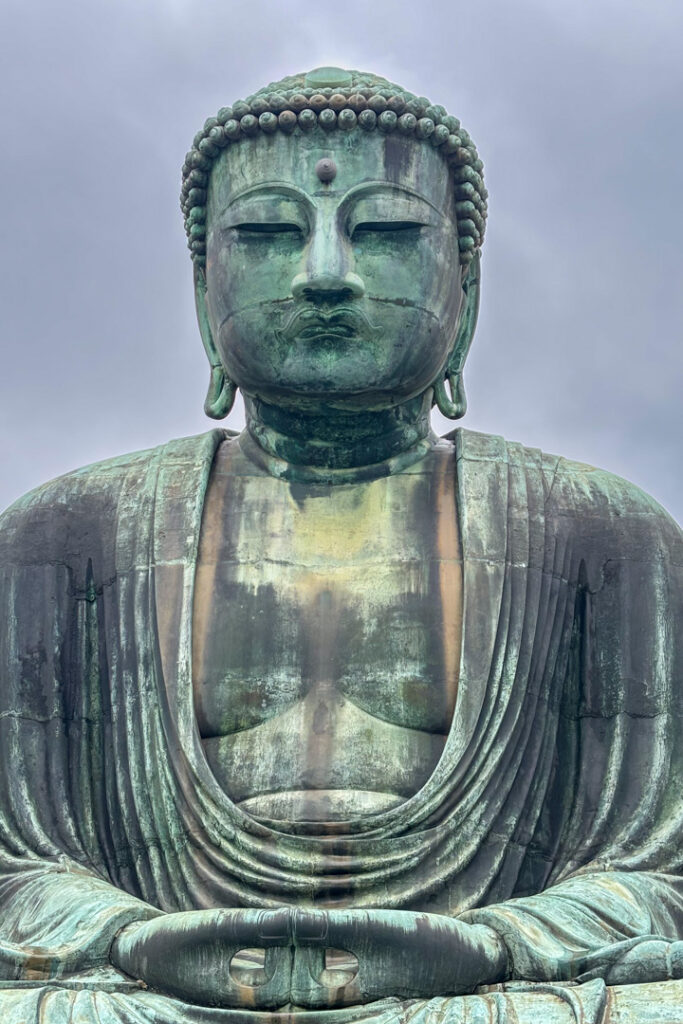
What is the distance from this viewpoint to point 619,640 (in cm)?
1478

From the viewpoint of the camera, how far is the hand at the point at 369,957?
12.6 metres

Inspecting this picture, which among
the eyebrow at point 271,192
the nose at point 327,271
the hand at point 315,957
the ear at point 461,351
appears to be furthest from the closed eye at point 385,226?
the hand at point 315,957

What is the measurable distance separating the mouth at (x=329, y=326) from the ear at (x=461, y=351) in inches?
32.8

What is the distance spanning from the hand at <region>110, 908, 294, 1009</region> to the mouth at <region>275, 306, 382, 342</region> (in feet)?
10.8

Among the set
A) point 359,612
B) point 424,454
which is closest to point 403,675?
point 359,612

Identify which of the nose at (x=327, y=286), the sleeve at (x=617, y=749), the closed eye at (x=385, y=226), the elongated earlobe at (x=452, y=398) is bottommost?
the sleeve at (x=617, y=749)

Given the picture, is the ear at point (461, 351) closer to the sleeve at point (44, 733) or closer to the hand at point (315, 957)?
the sleeve at point (44, 733)

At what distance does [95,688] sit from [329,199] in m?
2.75

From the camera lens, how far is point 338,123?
1509 centimetres

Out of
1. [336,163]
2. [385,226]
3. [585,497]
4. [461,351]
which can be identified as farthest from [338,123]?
[585,497]

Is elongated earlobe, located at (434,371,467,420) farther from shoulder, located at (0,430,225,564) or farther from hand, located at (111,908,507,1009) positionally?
hand, located at (111,908,507,1009)

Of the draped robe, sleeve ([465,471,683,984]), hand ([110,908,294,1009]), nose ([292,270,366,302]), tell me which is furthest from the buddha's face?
hand ([110,908,294,1009])

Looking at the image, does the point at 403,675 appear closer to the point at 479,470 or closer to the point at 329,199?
the point at 479,470

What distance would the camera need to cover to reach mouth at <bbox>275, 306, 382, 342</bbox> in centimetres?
1466
